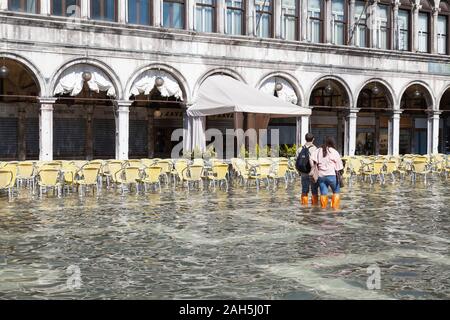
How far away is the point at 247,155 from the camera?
20406mm

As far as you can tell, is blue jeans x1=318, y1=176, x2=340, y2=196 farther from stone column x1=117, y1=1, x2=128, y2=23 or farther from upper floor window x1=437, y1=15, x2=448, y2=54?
upper floor window x1=437, y1=15, x2=448, y2=54

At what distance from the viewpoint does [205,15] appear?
24.9 m

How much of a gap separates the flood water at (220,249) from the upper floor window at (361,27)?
54.2ft

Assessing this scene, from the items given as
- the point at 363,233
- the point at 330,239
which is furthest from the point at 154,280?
the point at 363,233

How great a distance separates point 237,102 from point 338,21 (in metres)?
11.5

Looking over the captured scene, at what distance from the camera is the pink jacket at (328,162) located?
40.6 feet

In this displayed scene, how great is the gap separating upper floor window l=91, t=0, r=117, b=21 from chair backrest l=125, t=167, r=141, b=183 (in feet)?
32.1

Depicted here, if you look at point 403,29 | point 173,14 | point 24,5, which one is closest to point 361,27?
point 403,29

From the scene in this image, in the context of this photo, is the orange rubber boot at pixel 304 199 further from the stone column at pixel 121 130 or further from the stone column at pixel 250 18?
the stone column at pixel 250 18

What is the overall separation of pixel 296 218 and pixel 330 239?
223 cm

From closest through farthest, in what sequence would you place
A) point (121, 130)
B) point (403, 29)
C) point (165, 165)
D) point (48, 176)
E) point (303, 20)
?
point (48, 176), point (165, 165), point (121, 130), point (303, 20), point (403, 29)

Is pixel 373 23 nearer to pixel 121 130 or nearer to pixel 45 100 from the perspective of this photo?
pixel 121 130
